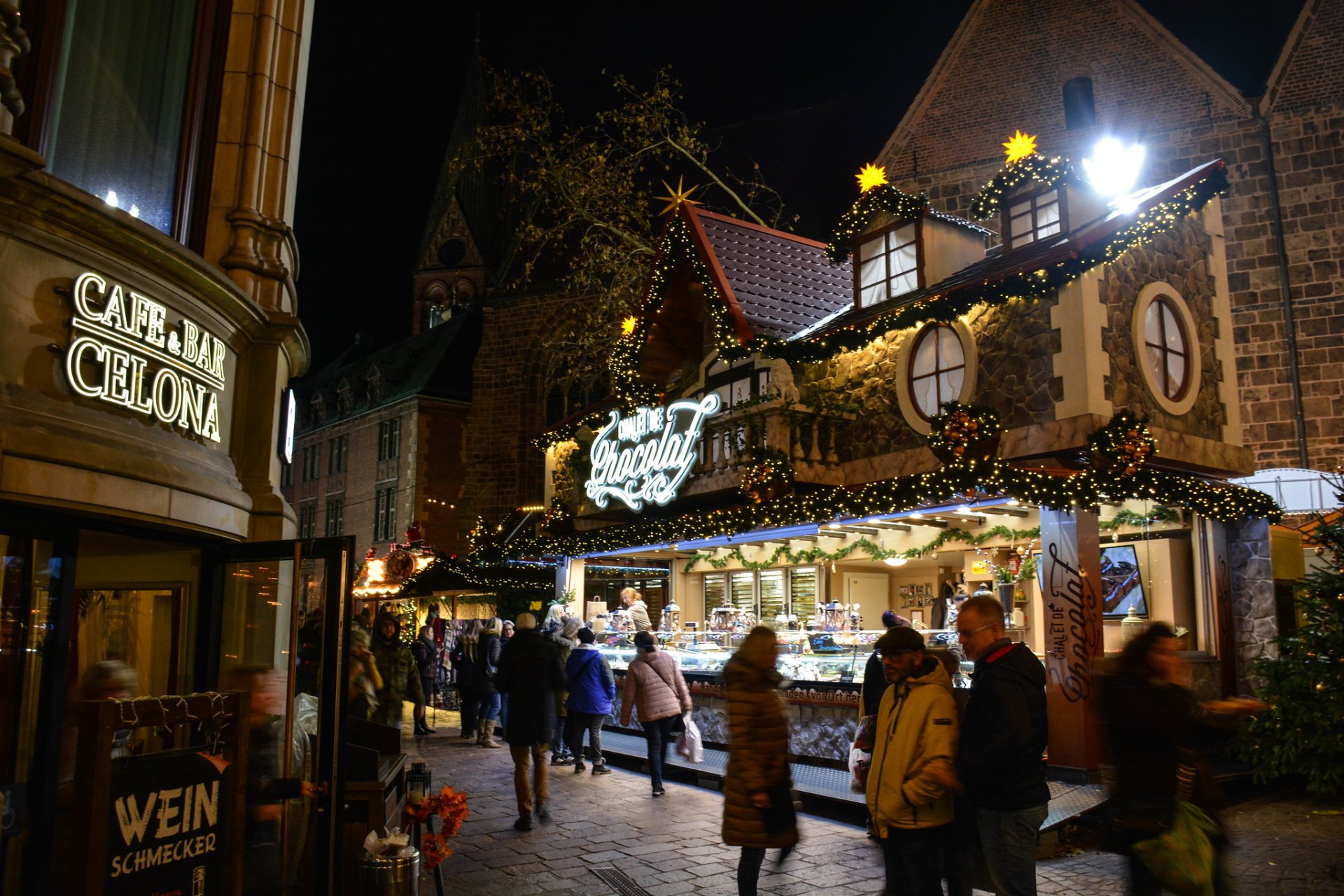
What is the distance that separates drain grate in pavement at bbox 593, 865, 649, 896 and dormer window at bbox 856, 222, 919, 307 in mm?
9382

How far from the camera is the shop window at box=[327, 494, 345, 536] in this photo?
42438 millimetres

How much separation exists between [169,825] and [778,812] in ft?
10.4

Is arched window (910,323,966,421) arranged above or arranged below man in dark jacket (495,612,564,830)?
above

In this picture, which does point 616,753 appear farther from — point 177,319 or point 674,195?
point 674,195

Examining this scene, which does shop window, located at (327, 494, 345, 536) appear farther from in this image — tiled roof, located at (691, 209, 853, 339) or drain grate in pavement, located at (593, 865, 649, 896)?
drain grate in pavement, located at (593, 865, 649, 896)

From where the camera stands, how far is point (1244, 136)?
68.5ft

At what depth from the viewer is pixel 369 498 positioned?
40594mm

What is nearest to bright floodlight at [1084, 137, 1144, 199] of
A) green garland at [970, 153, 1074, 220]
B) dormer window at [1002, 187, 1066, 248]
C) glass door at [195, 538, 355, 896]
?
green garland at [970, 153, 1074, 220]

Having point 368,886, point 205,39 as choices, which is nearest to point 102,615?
point 368,886

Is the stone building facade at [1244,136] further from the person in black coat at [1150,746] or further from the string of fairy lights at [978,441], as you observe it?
the person in black coat at [1150,746]

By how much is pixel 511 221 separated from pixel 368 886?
141 ft

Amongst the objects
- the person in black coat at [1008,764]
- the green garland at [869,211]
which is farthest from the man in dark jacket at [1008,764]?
the green garland at [869,211]

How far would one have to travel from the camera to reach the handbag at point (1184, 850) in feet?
15.4

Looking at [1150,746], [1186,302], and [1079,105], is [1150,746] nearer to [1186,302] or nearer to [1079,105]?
[1186,302]
